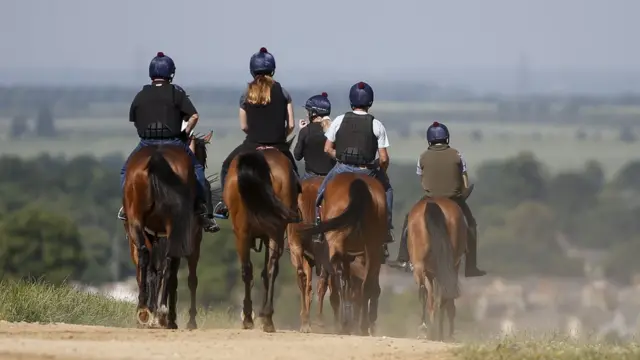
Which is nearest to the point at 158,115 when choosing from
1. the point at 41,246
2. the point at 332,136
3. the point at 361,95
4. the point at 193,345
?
the point at 332,136

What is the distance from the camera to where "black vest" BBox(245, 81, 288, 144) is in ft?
65.4

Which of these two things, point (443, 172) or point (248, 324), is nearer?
point (248, 324)

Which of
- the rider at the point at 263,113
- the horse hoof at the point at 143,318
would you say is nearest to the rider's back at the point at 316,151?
the rider at the point at 263,113

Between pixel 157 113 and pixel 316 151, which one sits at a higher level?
pixel 157 113

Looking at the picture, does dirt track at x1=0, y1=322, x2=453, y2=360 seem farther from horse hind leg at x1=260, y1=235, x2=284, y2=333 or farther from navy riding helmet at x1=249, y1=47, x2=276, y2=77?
navy riding helmet at x1=249, y1=47, x2=276, y2=77

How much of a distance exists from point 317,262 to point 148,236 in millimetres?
4077

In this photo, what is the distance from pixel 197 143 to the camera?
2178 cm

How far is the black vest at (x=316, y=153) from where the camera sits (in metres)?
23.7

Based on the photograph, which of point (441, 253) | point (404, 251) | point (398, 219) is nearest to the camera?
point (441, 253)

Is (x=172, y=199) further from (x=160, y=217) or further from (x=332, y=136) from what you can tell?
(x=332, y=136)

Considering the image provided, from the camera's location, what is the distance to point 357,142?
21078mm

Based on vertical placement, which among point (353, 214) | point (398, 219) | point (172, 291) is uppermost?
point (353, 214)

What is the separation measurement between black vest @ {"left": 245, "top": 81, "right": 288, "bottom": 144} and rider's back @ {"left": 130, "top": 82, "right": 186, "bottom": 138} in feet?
2.69

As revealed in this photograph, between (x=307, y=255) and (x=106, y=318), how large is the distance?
367 cm
